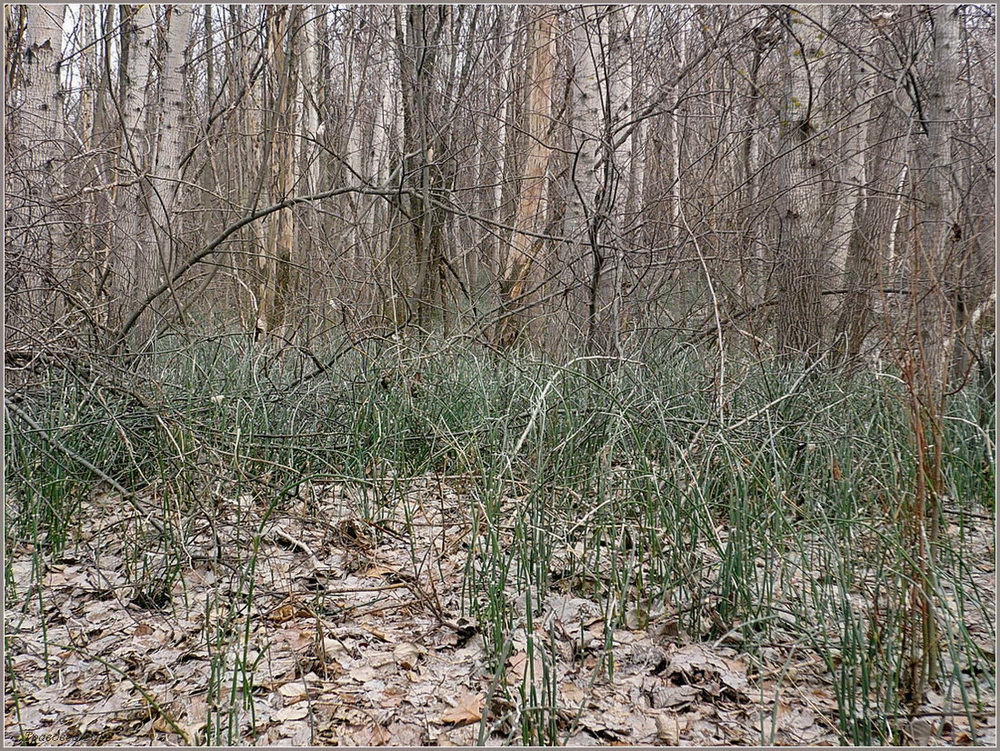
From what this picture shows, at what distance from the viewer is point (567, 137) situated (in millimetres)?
7719

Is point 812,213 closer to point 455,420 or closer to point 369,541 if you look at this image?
point 455,420

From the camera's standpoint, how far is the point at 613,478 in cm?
297

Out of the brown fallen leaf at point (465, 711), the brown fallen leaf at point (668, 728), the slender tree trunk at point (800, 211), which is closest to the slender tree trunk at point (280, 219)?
the slender tree trunk at point (800, 211)

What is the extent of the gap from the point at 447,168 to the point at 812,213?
2.98 m

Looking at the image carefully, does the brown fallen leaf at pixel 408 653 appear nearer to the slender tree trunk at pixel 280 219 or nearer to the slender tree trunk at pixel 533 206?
the slender tree trunk at pixel 533 206

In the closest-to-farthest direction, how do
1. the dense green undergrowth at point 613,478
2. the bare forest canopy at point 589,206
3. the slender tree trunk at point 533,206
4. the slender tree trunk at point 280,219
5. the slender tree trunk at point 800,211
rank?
the dense green undergrowth at point 613,478 → the bare forest canopy at point 589,206 → the slender tree trunk at point 800,211 → the slender tree trunk at point 533,206 → the slender tree trunk at point 280,219

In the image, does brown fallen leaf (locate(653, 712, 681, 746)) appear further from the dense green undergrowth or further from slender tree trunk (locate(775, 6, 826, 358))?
slender tree trunk (locate(775, 6, 826, 358))

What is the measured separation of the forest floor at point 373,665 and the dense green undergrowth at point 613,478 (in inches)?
2.3

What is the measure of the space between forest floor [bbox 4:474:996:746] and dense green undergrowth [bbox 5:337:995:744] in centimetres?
6

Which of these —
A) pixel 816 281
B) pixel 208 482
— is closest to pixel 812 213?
A: pixel 816 281

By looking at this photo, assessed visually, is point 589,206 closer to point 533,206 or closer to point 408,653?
point 408,653

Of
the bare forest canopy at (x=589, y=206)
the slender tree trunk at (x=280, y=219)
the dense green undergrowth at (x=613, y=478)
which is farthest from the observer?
the slender tree trunk at (x=280, y=219)

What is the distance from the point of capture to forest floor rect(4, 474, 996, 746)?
1.93 meters

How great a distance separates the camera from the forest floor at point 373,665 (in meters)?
1.93
